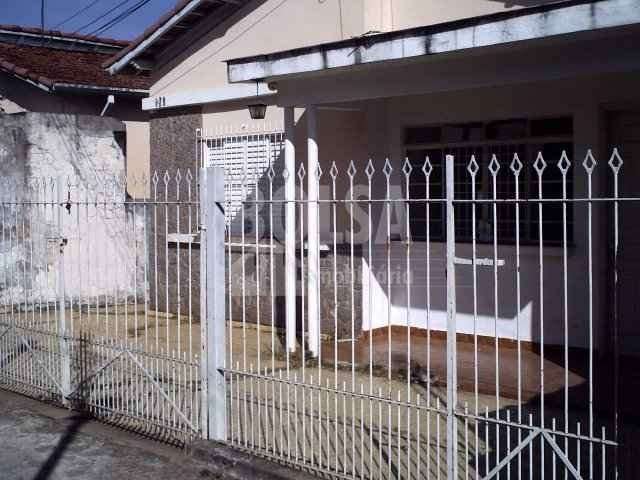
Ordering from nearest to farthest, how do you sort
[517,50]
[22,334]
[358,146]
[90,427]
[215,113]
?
[90,427]
[517,50]
[22,334]
[358,146]
[215,113]

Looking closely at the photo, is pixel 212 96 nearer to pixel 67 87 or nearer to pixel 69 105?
pixel 67 87

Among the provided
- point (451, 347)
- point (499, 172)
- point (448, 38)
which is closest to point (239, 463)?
point (451, 347)

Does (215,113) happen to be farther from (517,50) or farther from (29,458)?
(29,458)

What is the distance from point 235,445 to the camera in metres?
5.35

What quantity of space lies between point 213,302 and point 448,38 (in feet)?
9.71

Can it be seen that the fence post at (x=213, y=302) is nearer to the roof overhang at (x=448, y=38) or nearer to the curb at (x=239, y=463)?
the curb at (x=239, y=463)

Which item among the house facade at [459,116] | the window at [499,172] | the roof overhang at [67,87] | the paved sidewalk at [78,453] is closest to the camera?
the paved sidewalk at [78,453]

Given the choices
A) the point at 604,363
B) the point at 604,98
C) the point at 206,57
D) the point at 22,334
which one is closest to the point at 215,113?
the point at 206,57

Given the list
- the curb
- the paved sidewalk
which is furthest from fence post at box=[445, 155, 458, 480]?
the paved sidewalk

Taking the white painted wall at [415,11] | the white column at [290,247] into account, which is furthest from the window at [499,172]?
the white column at [290,247]

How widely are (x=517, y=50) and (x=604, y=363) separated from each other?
314cm

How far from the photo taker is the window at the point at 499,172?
8203 mm

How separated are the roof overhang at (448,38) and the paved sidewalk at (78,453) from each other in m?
3.79

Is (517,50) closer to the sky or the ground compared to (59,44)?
closer to the ground
